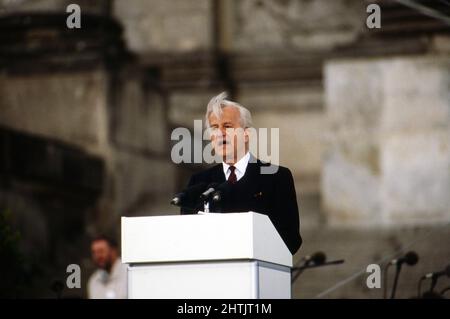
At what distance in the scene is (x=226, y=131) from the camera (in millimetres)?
7023

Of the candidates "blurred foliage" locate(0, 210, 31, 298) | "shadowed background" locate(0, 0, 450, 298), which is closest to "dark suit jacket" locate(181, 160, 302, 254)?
"blurred foliage" locate(0, 210, 31, 298)

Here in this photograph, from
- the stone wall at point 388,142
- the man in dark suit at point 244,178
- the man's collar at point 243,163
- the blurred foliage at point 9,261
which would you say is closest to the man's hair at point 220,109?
the man in dark suit at point 244,178

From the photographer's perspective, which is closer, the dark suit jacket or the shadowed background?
the dark suit jacket

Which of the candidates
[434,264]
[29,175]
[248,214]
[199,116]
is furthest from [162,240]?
[199,116]

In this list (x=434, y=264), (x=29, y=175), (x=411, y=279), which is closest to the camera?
(x=411, y=279)

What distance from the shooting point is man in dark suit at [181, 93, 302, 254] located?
278 inches

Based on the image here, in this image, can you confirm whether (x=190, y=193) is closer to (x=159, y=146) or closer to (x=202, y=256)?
(x=202, y=256)

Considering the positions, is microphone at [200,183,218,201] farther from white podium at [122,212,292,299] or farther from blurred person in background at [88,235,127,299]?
blurred person in background at [88,235,127,299]

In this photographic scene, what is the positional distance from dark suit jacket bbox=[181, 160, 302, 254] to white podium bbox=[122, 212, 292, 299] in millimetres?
258

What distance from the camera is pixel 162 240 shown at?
6.78 metres

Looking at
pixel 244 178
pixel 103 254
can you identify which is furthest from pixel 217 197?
pixel 103 254

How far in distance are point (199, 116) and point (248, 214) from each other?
1939cm
